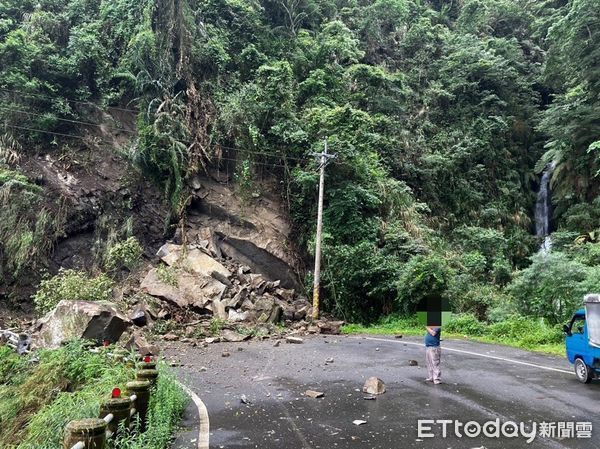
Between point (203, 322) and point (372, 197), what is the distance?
33.0ft

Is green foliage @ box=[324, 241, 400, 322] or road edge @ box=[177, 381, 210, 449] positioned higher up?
green foliage @ box=[324, 241, 400, 322]

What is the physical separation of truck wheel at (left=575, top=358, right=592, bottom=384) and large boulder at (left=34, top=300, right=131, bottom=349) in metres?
10.9

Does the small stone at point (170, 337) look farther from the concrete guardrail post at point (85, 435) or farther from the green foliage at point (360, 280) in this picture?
the concrete guardrail post at point (85, 435)

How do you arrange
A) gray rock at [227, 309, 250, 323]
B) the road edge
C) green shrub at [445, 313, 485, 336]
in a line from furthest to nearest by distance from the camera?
gray rock at [227, 309, 250, 323] < green shrub at [445, 313, 485, 336] < the road edge

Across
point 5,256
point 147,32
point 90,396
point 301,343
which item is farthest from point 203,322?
point 147,32

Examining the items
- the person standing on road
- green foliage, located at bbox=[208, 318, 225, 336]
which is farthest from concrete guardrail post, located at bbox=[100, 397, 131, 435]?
green foliage, located at bbox=[208, 318, 225, 336]

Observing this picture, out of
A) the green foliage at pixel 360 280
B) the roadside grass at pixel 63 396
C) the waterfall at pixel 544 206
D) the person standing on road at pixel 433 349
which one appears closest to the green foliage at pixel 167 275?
the green foliage at pixel 360 280

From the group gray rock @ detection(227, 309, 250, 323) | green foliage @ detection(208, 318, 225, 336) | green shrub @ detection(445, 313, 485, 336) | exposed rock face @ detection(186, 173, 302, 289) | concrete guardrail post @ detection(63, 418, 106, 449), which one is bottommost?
green foliage @ detection(208, 318, 225, 336)

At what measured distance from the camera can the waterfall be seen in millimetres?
27139

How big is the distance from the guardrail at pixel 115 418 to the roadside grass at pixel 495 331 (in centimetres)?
1032

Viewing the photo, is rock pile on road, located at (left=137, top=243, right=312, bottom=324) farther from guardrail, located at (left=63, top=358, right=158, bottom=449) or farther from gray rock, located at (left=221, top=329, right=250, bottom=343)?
guardrail, located at (left=63, top=358, right=158, bottom=449)

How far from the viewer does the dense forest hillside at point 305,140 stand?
19672 mm

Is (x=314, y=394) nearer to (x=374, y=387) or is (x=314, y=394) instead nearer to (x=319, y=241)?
(x=374, y=387)

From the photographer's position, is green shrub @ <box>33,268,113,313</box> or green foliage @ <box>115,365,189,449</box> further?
green shrub @ <box>33,268,113,313</box>
